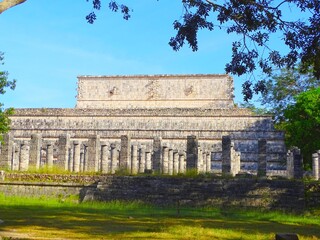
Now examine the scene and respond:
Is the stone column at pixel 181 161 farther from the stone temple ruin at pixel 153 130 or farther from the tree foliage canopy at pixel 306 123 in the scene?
the tree foliage canopy at pixel 306 123

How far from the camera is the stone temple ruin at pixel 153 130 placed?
78.8 ft

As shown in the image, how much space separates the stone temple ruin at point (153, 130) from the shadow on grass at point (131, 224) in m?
6.50

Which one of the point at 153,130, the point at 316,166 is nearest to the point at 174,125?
the point at 153,130

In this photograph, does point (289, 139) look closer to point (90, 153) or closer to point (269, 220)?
point (90, 153)

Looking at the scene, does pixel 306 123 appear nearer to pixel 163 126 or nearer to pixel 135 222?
pixel 163 126

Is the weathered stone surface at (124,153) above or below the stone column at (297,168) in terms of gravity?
above

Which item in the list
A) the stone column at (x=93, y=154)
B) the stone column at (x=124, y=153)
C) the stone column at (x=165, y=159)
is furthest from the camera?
the stone column at (x=165, y=159)

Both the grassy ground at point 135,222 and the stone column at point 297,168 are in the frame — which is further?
the stone column at point 297,168

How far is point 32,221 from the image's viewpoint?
39.7 ft

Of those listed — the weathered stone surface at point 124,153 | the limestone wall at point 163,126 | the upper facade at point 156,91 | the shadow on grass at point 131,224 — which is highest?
the upper facade at point 156,91

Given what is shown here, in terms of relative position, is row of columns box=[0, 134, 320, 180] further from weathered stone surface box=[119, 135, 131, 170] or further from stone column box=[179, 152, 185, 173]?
stone column box=[179, 152, 185, 173]

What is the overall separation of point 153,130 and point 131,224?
84.7ft

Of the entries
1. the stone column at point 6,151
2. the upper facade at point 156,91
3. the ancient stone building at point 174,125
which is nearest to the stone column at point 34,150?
the stone column at point 6,151

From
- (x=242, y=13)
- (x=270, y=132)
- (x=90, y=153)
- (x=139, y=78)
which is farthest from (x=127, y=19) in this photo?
(x=139, y=78)
